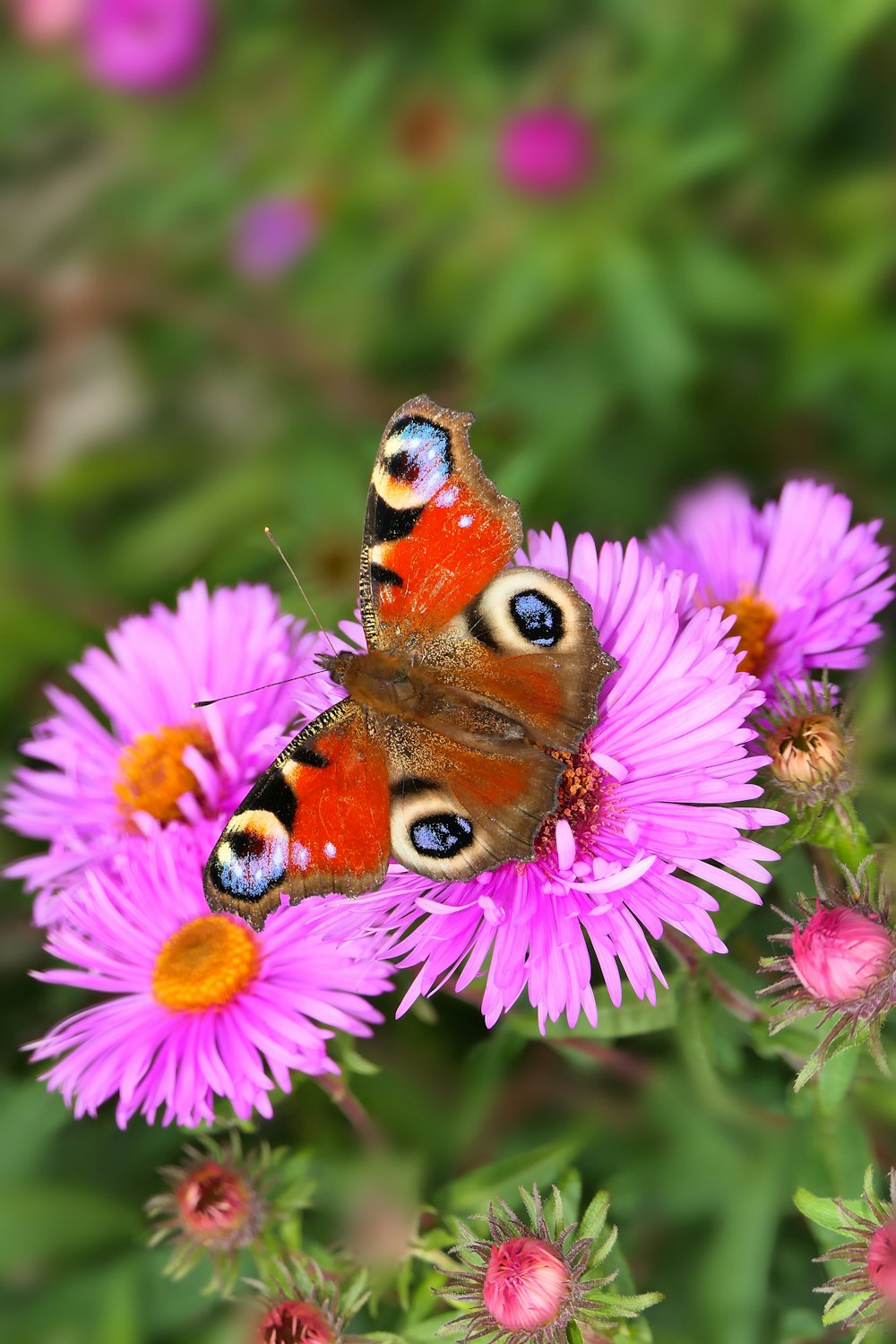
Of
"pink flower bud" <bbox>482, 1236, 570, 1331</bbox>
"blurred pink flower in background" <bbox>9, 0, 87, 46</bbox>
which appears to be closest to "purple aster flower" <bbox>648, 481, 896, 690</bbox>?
"pink flower bud" <bbox>482, 1236, 570, 1331</bbox>

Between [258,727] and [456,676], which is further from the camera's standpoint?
[258,727]

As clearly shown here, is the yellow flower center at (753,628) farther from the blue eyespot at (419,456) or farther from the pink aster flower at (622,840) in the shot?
the blue eyespot at (419,456)

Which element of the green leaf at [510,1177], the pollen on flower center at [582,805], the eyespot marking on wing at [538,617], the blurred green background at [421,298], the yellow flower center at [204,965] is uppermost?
the blurred green background at [421,298]

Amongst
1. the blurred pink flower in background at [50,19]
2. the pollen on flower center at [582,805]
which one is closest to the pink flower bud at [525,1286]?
the pollen on flower center at [582,805]

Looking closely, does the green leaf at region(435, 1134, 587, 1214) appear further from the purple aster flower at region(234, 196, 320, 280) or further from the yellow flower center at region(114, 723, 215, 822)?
the purple aster flower at region(234, 196, 320, 280)

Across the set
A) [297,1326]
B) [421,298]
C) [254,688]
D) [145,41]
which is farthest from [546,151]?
[297,1326]

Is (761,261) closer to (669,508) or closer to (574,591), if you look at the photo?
(669,508)

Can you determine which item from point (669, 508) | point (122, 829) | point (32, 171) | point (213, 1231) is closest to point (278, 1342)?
point (213, 1231)
